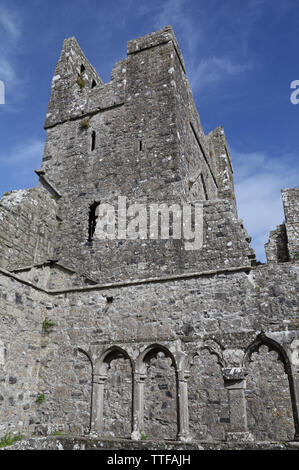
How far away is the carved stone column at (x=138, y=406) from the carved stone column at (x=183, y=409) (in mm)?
711

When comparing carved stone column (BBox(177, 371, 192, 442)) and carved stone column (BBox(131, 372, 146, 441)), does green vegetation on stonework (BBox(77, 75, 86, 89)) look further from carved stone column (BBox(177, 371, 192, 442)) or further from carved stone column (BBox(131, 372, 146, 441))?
carved stone column (BBox(177, 371, 192, 442))

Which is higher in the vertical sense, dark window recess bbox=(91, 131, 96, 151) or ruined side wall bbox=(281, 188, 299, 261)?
dark window recess bbox=(91, 131, 96, 151)

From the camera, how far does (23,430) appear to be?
312 inches

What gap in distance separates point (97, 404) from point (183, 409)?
1.64 m

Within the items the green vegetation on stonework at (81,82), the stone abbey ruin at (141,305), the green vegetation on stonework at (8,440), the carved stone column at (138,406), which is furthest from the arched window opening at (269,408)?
the green vegetation on stonework at (81,82)

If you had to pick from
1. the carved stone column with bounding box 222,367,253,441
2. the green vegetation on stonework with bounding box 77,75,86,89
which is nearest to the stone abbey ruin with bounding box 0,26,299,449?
the carved stone column with bounding box 222,367,253,441

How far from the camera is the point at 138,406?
22.8 ft

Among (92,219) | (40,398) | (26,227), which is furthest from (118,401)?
(92,219)

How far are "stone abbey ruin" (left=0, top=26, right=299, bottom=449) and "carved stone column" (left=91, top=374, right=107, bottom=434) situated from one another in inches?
0.9

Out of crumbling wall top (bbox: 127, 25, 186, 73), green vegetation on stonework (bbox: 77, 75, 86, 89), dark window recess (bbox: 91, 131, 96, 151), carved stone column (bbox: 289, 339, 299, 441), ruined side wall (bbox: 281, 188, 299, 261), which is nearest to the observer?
carved stone column (bbox: 289, 339, 299, 441)

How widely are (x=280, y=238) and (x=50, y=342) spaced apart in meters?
8.84

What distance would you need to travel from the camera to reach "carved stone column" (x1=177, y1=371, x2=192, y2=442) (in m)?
6.43
